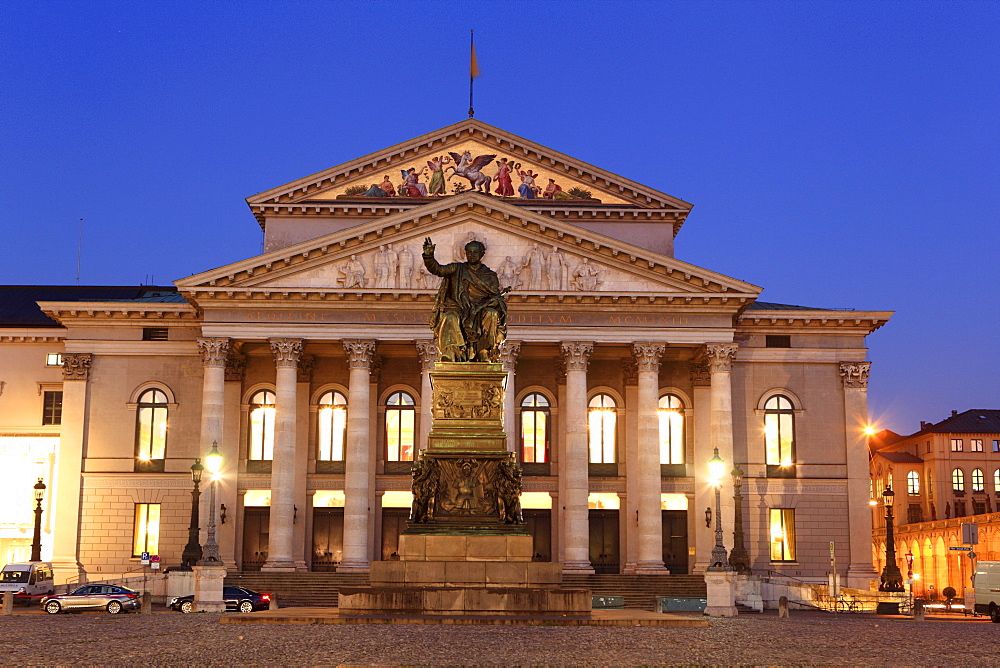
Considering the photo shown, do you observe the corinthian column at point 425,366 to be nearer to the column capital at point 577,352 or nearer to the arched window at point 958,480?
the column capital at point 577,352

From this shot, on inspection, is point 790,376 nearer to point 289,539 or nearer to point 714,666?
point 289,539

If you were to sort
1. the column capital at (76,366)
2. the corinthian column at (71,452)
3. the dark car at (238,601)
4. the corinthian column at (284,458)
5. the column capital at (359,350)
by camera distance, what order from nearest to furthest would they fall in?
the dark car at (238,601) < the corinthian column at (284,458) < the column capital at (359,350) < the corinthian column at (71,452) < the column capital at (76,366)

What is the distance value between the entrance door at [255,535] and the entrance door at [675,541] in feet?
63.8

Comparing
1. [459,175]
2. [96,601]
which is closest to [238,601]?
[96,601]

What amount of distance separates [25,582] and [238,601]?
42.0ft

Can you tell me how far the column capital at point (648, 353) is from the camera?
56.7 metres

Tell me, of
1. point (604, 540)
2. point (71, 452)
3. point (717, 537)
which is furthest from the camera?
point (604, 540)

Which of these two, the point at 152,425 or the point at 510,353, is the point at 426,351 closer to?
the point at 510,353

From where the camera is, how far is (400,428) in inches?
2448

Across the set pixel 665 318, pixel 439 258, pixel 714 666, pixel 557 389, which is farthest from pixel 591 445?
pixel 714 666

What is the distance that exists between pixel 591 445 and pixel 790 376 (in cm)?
1042

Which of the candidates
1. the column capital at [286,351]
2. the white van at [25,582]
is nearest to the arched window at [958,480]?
the column capital at [286,351]

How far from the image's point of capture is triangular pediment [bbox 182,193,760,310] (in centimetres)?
5591

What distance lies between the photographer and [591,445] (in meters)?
62.0
